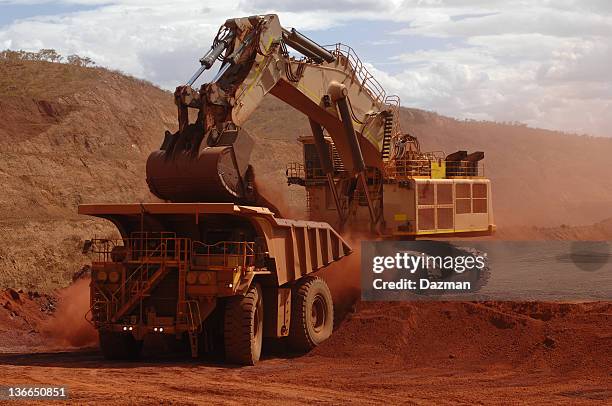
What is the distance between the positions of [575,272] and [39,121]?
2739 centimetres

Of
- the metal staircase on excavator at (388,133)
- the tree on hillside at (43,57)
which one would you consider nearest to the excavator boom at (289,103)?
the metal staircase on excavator at (388,133)

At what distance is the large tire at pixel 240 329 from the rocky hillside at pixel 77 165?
636 centimetres

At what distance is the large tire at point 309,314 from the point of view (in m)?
18.7

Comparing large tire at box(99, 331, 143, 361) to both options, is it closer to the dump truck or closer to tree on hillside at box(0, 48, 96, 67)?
the dump truck

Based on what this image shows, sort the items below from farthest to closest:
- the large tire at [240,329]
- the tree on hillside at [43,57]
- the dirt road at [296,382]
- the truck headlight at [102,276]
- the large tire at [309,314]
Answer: the tree on hillside at [43,57] < the large tire at [309,314] < the truck headlight at [102,276] < the large tire at [240,329] < the dirt road at [296,382]

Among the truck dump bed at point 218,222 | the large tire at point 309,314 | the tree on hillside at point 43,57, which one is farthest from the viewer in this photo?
the tree on hillside at point 43,57

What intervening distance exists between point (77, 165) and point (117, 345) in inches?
1010

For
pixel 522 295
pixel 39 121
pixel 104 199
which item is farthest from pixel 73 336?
pixel 39 121

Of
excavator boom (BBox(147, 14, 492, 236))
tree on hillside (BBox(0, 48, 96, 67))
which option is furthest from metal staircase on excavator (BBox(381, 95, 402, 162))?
tree on hillside (BBox(0, 48, 96, 67))

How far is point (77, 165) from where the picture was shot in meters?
41.9

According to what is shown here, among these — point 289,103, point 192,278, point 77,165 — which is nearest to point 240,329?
point 192,278

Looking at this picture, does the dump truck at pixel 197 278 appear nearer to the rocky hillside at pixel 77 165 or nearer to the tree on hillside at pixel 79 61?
the rocky hillside at pixel 77 165

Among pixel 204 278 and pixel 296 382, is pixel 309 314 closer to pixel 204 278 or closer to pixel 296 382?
pixel 204 278

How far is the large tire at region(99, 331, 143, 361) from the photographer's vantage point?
17312 mm
